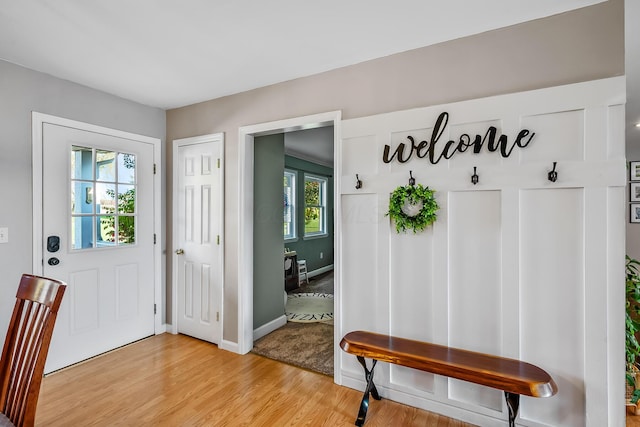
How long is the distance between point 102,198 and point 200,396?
1.98 metres

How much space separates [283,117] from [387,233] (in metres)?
1.34

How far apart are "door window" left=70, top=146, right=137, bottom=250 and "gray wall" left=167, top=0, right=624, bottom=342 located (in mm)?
994

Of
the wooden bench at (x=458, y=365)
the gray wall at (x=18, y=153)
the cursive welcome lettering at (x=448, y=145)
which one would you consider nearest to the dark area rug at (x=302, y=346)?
the wooden bench at (x=458, y=365)

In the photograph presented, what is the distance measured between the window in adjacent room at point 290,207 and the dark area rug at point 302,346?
98.0 inches

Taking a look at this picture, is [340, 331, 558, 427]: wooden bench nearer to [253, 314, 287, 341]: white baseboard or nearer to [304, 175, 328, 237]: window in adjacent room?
[253, 314, 287, 341]: white baseboard

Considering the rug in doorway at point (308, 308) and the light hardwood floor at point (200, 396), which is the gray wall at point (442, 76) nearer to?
the light hardwood floor at point (200, 396)

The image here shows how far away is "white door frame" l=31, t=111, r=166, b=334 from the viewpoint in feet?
8.23

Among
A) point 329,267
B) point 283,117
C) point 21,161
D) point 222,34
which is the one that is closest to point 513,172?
point 283,117

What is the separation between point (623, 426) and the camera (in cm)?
167

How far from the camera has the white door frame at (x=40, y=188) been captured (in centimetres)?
251

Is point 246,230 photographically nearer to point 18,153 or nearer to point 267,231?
point 267,231

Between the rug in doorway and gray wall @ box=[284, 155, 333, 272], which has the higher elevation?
gray wall @ box=[284, 155, 333, 272]

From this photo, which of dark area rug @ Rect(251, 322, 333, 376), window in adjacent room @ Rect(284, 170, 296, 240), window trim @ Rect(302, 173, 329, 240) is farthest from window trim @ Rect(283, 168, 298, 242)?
dark area rug @ Rect(251, 322, 333, 376)

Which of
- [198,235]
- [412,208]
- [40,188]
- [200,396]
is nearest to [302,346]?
[200,396]
